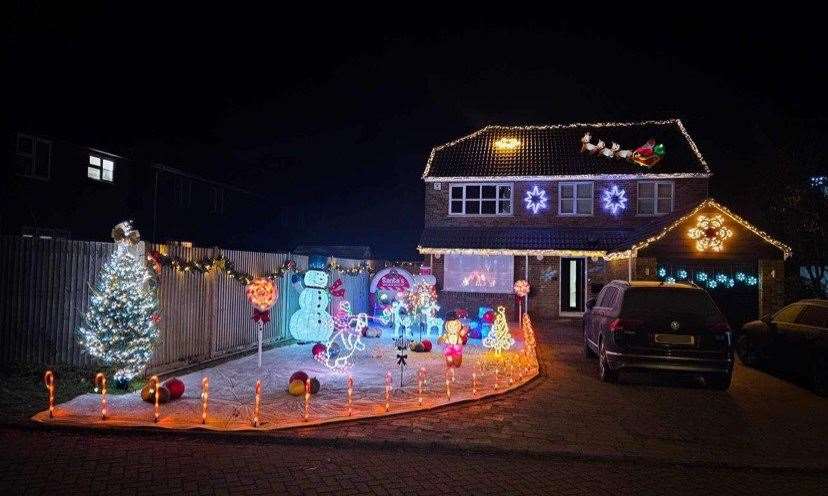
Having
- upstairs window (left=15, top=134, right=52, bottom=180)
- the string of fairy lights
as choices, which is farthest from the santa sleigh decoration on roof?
upstairs window (left=15, top=134, right=52, bottom=180)

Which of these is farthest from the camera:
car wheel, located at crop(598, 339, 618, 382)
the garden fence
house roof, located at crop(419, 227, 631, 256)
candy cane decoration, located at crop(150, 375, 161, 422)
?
house roof, located at crop(419, 227, 631, 256)

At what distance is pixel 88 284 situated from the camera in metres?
9.19

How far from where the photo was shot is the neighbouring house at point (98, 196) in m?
17.6

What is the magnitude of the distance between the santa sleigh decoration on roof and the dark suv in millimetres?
13471

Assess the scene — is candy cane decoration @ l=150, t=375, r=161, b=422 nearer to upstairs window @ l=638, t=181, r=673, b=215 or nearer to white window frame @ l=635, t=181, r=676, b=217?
white window frame @ l=635, t=181, r=676, b=217

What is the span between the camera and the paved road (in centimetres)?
507

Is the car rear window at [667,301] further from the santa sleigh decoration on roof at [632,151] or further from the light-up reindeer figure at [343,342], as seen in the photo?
the santa sleigh decoration on roof at [632,151]

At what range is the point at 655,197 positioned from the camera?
71.3 feet

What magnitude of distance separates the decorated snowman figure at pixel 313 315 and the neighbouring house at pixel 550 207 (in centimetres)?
868

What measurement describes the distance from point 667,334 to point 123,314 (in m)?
8.57

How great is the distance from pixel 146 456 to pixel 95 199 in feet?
57.9

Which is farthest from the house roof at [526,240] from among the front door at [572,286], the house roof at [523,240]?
the front door at [572,286]

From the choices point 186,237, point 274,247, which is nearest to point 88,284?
point 186,237

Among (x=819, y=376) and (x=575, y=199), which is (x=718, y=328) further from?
(x=575, y=199)
